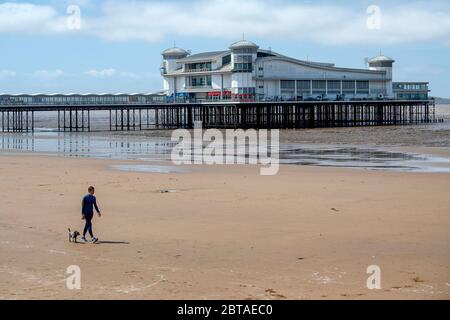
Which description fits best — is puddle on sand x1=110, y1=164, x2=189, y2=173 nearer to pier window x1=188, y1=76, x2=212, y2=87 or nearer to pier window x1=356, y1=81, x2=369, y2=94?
pier window x1=188, y1=76, x2=212, y2=87

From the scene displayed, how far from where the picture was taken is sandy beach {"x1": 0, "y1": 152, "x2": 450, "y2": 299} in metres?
10.1

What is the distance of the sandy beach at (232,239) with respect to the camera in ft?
33.0

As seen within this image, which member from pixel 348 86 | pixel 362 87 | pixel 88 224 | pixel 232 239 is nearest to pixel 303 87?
pixel 348 86

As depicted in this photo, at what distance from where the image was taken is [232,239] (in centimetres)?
1338

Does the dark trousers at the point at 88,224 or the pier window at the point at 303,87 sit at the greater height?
the pier window at the point at 303,87

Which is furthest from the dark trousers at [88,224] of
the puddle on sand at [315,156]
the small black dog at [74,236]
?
the puddle on sand at [315,156]

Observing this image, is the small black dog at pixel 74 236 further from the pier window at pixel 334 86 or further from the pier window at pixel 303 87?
the pier window at pixel 334 86

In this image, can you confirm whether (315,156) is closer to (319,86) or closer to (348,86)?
(319,86)

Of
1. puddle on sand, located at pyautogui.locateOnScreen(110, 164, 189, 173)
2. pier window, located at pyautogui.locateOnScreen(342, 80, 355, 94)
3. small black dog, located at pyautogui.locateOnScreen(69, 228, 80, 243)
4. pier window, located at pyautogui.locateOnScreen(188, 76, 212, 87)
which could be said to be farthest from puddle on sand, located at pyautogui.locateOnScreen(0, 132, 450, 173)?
pier window, located at pyautogui.locateOnScreen(342, 80, 355, 94)

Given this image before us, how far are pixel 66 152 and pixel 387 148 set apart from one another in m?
18.2
